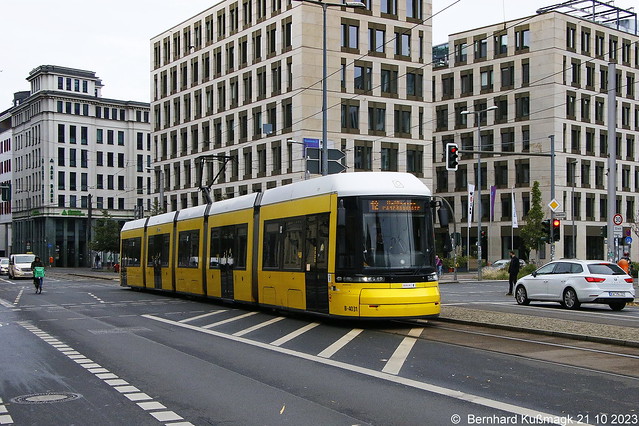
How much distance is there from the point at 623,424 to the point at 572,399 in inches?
51.4

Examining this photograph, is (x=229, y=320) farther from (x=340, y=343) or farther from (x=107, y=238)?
(x=107, y=238)

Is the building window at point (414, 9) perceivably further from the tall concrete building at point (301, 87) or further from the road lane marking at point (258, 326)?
the road lane marking at point (258, 326)

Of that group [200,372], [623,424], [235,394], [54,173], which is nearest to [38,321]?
[200,372]

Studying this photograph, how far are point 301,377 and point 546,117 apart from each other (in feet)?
229

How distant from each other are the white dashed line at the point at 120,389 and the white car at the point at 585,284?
15.4 m

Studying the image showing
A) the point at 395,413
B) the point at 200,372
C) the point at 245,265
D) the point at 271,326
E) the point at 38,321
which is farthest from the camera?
the point at 245,265

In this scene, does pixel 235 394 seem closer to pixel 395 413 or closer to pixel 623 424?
pixel 395 413

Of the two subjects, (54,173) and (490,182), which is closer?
(490,182)

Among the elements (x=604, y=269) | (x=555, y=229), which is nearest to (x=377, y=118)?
(x=555, y=229)

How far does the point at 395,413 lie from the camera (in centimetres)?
825

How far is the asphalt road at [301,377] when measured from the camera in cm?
828

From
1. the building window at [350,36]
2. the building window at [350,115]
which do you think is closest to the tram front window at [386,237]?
the building window at [350,115]

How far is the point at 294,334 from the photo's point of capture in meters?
16.3

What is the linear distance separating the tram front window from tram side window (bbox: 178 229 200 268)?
11.1m
